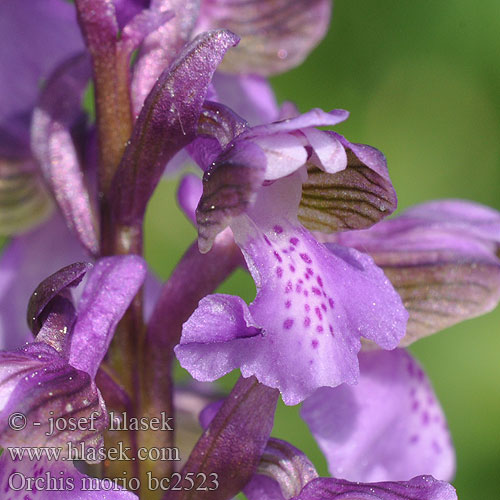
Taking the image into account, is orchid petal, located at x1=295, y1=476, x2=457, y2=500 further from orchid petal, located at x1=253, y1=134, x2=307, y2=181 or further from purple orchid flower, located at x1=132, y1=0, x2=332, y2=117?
purple orchid flower, located at x1=132, y1=0, x2=332, y2=117

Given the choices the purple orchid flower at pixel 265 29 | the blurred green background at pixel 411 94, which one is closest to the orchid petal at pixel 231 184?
the purple orchid flower at pixel 265 29

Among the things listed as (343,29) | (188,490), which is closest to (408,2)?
(343,29)

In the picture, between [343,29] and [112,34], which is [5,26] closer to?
[112,34]

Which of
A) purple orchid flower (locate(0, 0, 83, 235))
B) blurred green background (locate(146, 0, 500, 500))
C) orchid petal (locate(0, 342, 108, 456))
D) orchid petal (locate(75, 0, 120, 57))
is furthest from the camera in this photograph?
blurred green background (locate(146, 0, 500, 500))

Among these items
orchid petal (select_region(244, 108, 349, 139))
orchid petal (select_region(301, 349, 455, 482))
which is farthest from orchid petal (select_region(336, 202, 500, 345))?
orchid petal (select_region(244, 108, 349, 139))

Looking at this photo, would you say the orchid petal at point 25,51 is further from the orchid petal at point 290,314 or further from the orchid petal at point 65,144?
the orchid petal at point 290,314

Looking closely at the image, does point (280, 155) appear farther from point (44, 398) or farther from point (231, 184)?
point (44, 398)
